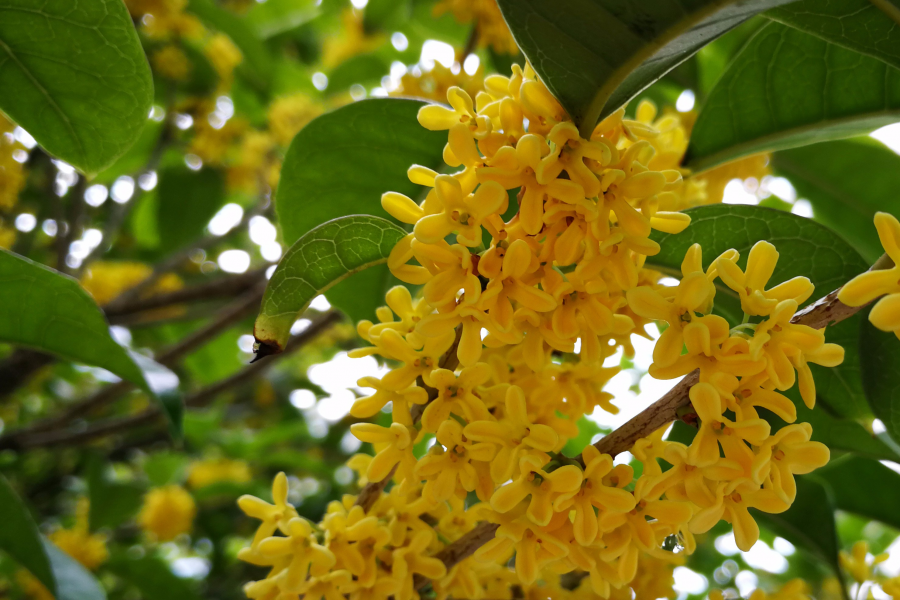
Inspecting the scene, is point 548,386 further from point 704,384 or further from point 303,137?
point 303,137

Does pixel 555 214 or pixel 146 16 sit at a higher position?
pixel 146 16

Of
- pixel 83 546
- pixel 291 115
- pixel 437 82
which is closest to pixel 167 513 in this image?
pixel 83 546

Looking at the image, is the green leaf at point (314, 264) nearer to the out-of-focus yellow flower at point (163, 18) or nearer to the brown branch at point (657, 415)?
the brown branch at point (657, 415)

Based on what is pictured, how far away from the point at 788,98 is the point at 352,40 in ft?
6.91

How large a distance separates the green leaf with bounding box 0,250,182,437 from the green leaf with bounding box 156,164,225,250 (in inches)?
69.5

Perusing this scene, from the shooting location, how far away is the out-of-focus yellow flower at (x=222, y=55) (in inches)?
95.4

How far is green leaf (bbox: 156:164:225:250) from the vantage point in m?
2.74

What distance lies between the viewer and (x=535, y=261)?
67 cm

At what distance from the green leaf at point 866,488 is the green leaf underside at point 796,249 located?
52 centimetres

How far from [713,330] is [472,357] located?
0.23 metres

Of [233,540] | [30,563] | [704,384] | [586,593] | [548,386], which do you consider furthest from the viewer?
[233,540]

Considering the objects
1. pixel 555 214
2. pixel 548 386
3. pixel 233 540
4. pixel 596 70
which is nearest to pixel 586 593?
pixel 548 386

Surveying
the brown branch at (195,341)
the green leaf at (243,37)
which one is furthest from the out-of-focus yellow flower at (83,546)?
the green leaf at (243,37)

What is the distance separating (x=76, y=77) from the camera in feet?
3.20
